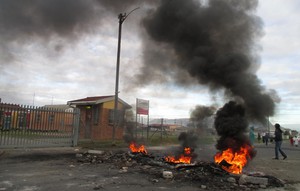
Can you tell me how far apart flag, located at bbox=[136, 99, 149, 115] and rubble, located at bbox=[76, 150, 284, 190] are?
31.2ft

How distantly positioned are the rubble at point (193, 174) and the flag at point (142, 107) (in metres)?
9.50

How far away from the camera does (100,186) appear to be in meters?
6.40

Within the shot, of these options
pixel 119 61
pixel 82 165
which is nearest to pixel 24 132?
pixel 82 165

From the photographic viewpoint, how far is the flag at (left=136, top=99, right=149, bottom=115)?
20.2 meters

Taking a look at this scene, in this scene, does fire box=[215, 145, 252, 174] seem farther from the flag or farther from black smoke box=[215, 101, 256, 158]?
the flag

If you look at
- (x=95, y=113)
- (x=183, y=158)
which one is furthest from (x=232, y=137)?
(x=95, y=113)

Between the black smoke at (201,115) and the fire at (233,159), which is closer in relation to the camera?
the fire at (233,159)

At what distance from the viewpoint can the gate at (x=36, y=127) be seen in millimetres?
12595

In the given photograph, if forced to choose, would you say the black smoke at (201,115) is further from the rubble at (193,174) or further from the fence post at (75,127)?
the fence post at (75,127)

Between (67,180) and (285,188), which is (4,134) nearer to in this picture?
(67,180)

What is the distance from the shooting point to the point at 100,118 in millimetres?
20203

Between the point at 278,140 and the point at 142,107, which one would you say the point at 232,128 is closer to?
the point at 278,140

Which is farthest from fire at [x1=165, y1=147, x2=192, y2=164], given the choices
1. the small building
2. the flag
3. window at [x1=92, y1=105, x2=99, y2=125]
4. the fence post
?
window at [x1=92, y1=105, x2=99, y2=125]

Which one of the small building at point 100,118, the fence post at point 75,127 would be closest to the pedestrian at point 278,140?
the small building at point 100,118
